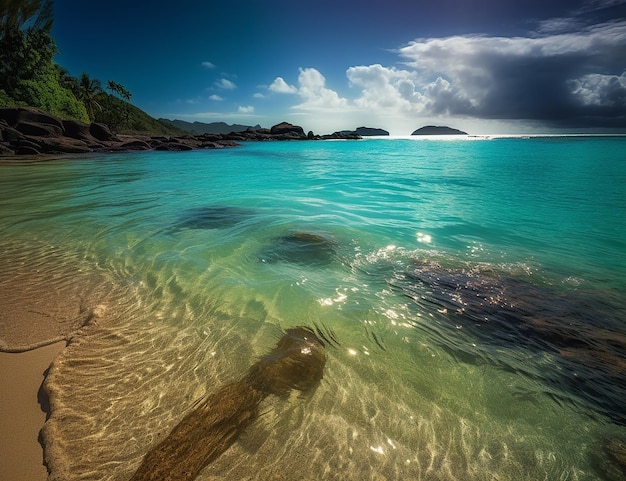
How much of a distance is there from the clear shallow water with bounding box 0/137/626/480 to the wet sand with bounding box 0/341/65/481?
0.10 m

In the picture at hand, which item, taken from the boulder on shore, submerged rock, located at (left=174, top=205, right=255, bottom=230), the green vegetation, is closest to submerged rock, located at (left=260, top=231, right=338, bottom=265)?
submerged rock, located at (left=174, top=205, right=255, bottom=230)

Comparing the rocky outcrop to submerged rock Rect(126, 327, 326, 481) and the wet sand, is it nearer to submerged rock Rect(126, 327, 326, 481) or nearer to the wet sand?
the wet sand

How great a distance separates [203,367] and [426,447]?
231 centimetres

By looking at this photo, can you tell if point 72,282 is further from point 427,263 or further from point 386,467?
point 427,263

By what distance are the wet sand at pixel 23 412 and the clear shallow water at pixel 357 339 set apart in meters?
0.10

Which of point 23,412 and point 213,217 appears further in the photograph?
point 213,217

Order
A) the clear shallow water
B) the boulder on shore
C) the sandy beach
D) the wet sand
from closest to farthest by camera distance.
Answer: the wet sand < the sandy beach < the clear shallow water < the boulder on shore

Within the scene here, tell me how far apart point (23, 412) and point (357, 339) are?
3351 millimetres

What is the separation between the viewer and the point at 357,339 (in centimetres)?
366

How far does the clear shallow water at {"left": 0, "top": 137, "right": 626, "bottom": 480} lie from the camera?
229cm

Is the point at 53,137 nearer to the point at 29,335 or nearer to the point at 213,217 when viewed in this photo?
the point at 213,217

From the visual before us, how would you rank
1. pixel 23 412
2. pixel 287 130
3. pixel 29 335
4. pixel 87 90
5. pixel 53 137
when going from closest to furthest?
pixel 23 412 < pixel 29 335 < pixel 53 137 < pixel 87 90 < pixel 287 130

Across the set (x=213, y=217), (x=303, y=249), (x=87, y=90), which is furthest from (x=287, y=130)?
(x=303, y=249)

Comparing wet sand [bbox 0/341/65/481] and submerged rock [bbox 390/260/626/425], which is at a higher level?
wet sand [bbox 0/341/65/481]
